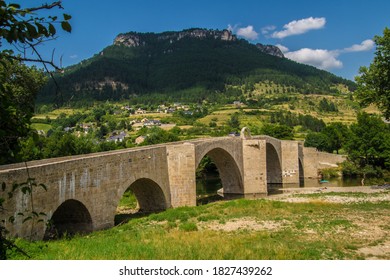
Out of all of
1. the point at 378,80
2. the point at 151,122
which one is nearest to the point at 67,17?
the point at 378,80

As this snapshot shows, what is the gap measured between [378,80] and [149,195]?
15299mm

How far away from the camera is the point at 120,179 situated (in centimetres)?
1775

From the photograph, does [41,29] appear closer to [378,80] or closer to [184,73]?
[378,80]

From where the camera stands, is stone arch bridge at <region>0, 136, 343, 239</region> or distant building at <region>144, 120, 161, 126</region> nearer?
stone arch bridge at <region>0, 136, 343, 239</region>

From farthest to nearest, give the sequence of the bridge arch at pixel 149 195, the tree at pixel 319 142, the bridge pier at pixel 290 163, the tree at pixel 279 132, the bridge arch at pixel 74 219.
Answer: the tree at pixel 279 132, the tree at pixel 319 142, the bridge pier at pixel 290 163, the bridge arch at pixel 149 195, the bridge arch at pixel 74 219

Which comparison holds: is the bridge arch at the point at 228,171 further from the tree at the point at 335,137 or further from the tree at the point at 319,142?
the tree at the point at 335,137

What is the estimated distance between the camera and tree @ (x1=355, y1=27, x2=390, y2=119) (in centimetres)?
2239

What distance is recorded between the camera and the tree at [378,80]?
2239 cm

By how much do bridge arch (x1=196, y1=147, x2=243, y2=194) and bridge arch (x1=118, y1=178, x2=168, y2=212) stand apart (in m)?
9.42

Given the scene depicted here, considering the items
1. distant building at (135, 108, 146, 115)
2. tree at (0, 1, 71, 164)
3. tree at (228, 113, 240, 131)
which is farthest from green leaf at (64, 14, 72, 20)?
distant building at (135, 108, 146, 115)

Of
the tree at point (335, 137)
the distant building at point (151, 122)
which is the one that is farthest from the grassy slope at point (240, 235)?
the distant building at point (151, 122)

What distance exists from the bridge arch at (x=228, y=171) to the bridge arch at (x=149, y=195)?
942 centimetres

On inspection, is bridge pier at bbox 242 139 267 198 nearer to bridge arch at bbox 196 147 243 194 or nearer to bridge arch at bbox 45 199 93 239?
bridge arch at bbox 196 147 243 194

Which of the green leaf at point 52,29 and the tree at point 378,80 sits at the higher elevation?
the tree at point 378,80
